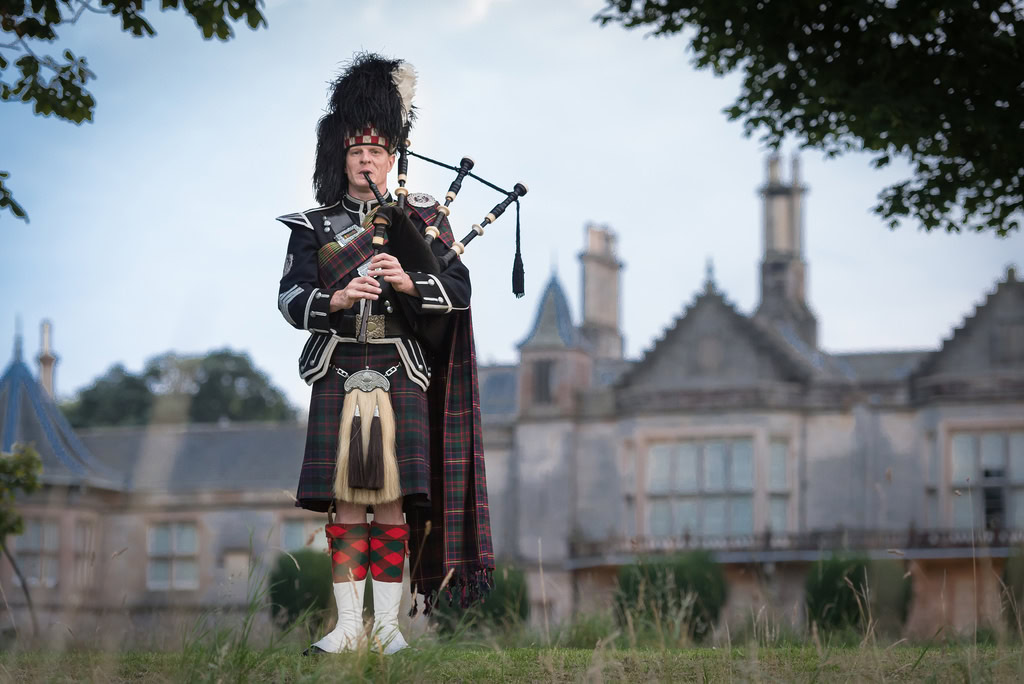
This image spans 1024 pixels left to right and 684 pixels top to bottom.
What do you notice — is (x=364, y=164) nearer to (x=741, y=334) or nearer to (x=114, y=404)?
(x=741, y=334)

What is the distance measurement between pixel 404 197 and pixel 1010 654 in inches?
126

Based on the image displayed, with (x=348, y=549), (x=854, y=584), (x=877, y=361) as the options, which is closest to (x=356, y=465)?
(x=348, y=549)

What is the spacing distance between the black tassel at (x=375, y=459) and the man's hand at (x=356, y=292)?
21.1 inches

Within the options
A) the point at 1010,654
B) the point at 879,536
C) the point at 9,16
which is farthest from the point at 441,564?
the point at 879,536

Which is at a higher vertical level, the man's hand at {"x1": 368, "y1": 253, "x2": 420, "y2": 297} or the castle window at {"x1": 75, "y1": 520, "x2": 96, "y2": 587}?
the man's hand at {"x1": 368, "y1": 253, "x2": 420, "y2": 297}

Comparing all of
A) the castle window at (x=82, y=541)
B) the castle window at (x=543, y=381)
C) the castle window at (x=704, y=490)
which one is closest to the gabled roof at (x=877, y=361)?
the castle window at (x=704, y=490)

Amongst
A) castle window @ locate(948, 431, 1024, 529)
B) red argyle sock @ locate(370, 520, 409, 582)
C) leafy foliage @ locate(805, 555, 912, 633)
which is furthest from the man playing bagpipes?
castle window @ locate(948, 431, 1024, 529)

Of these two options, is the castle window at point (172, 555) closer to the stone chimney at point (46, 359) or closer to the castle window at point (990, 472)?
the stone chimney at point (46, 359)

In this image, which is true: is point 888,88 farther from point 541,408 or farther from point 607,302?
point 607,302

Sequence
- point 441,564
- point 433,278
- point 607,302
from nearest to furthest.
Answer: point 433,278, point 441,564, point 607,302

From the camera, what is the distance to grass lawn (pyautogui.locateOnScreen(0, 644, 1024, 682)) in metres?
5.08

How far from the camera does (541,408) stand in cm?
2861

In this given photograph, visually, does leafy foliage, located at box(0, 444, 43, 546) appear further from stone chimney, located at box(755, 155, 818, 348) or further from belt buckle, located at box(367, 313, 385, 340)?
stone chimney, located at box(755, 155, 818, 348)

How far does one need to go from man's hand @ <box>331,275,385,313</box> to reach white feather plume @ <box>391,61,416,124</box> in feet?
3.37
